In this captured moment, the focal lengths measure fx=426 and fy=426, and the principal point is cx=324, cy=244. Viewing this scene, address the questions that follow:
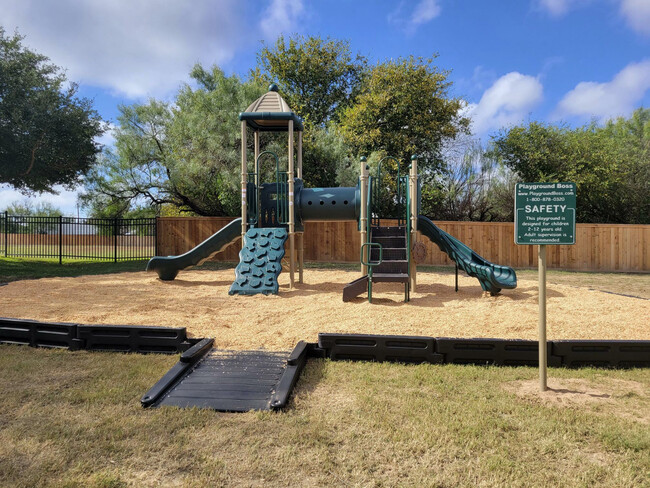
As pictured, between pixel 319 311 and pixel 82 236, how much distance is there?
53.8 ft

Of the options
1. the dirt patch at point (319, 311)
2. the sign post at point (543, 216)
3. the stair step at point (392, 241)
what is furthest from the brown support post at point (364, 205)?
the sign post at point (543, 216)

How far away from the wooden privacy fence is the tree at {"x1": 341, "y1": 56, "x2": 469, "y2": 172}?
4398 mm

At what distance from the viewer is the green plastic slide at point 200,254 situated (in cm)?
1022

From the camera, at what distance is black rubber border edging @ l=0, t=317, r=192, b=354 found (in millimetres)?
4547

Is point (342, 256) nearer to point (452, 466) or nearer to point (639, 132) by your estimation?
point (452, 466)

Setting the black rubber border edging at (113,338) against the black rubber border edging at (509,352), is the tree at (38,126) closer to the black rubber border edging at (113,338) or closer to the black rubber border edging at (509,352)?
the black rubber border edging at (113,338)

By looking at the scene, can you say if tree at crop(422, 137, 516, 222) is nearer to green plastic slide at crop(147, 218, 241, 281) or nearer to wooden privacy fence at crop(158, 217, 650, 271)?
wooden privacy fence at crop(158, 217, 650, 271)

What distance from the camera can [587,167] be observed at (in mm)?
19172

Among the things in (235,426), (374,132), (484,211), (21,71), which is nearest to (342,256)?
(374,132)

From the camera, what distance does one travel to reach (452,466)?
92.5 inches

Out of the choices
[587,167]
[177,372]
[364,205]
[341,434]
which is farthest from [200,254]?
[587,167]

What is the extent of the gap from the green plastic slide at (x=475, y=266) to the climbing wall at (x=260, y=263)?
311 centimetres

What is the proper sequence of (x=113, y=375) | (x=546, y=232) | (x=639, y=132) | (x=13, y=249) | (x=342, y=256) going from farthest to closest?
(x=639, y=132)
(x=13, y=249)
(x=342, y=256)
(x=113, y=375)
(x=546, y=232)

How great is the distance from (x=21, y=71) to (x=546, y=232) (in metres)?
18.0
